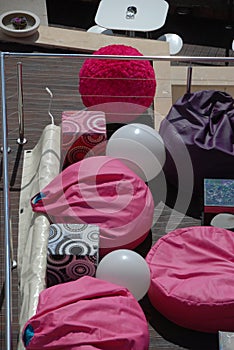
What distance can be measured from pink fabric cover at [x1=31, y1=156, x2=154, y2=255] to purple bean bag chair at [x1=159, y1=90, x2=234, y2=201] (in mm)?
363

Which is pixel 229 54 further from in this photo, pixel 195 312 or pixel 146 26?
pixel 195 312

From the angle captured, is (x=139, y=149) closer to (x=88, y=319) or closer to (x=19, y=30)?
(x=88, y=319)

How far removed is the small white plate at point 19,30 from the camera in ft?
19.0

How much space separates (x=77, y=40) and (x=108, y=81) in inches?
61.0

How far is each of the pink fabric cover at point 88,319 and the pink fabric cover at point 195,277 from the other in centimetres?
26

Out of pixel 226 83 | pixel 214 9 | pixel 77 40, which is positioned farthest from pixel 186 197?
pixel 214 9

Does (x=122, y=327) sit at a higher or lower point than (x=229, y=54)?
higher

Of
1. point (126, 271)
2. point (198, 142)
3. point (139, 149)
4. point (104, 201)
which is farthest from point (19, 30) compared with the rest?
point (126, 271)

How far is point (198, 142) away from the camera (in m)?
4.16

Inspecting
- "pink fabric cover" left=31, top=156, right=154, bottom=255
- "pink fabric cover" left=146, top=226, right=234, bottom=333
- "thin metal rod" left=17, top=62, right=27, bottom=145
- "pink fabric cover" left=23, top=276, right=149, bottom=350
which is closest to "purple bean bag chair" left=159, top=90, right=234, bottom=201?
"pink fabric cover" left=31, top=156, right=154, bottom=255

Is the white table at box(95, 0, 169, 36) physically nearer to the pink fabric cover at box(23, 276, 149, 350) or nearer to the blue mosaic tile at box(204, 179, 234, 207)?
the blue mosaic tile at box(204, 179, 234, 207)

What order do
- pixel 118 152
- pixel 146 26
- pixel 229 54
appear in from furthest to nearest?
pixel 229 54 < pixel 146 26 < pixel 118 152

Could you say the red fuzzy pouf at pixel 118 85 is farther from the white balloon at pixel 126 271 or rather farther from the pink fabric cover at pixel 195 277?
the white balloon at pixel 126 271

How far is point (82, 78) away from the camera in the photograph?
14.8 feet
